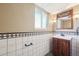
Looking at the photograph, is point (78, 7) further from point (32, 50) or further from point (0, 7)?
point (0, 7)

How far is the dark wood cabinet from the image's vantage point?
1.44 metres

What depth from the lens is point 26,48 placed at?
1.48 m

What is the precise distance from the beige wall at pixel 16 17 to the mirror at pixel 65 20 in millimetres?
353

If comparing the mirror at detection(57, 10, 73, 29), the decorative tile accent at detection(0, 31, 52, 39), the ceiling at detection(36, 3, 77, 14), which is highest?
the ceiling at detection(36, 3, 77, 14)

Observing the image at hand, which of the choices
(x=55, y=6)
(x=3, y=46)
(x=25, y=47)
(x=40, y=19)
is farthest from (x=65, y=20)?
(x=3, y=46)

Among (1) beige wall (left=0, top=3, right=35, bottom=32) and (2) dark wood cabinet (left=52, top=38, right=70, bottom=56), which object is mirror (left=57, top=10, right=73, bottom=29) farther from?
(1) beige wall (left=0, top=3, right=35, bottom=32)

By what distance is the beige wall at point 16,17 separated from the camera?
4.55ft

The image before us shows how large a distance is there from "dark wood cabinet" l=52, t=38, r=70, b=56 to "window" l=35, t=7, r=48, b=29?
0.83 ft

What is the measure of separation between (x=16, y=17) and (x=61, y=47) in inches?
28.1

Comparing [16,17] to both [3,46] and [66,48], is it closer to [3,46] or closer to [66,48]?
[3,46]

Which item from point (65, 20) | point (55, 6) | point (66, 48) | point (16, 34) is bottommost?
point (66, 48)

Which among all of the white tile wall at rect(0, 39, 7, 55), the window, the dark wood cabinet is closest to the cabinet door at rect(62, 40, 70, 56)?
the dark wood cabinet

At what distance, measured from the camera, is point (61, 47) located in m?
1.50

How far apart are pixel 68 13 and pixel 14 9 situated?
0.69 m
